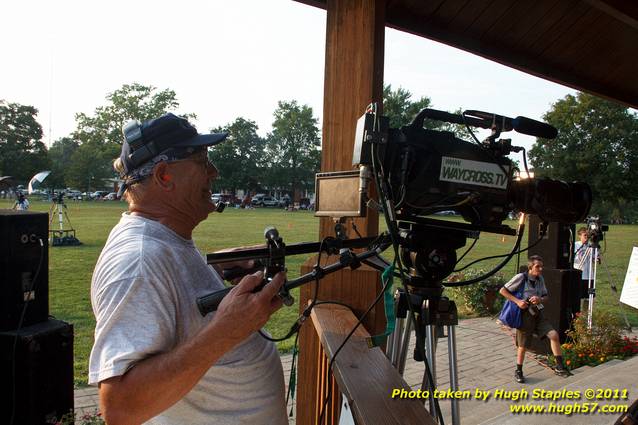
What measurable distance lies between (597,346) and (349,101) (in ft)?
18.1

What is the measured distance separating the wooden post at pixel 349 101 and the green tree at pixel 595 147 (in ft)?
112

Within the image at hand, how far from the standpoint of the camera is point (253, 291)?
3.47 ft

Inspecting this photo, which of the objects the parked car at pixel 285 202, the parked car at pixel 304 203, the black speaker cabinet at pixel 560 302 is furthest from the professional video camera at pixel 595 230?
the parked car at pixel 285 202

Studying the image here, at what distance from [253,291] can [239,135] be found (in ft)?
161

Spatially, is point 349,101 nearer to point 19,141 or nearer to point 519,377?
point 519,377

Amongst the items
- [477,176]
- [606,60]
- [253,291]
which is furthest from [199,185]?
[606,60]

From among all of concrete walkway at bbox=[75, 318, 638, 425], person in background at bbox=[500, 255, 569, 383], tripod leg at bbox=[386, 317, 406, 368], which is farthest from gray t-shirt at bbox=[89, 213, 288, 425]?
person in background at bbox=[500, 255, 569, 383]

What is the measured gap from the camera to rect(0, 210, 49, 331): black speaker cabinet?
297 cm

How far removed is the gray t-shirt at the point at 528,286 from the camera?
235 inches

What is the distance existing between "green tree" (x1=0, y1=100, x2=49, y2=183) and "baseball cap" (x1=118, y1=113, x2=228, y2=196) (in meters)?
16.0

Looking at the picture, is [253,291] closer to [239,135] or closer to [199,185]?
[199,185]

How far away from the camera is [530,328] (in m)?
5.73

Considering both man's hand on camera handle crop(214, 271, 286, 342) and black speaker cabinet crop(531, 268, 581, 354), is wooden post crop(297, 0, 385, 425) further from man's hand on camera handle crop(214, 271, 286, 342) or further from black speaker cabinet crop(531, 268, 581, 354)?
black speaker cabinet crop(531, 268, 581, 354)

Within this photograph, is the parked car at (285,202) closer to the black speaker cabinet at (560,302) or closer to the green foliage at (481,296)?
the green foliage at (481,296)
